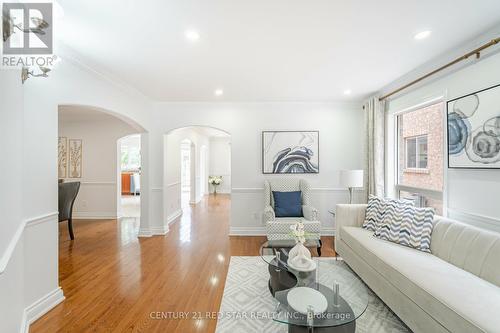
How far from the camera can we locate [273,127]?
438 cm

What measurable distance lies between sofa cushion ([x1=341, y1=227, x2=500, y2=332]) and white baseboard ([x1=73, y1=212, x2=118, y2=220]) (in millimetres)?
5725

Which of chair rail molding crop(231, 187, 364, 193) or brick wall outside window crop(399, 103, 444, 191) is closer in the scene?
brick wall outside window crop(399, 103, 444, 191)

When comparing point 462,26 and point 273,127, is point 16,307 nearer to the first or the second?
point 273,127

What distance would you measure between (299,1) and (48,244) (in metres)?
3.22

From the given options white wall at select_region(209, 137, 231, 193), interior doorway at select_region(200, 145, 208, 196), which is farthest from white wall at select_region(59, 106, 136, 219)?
white wall at select_region(209, 137, 231, 193)

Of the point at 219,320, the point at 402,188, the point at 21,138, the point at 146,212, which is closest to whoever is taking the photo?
the point at 21,138

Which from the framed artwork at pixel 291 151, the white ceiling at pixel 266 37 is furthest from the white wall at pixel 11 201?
the framed artwork at pixel 291 151

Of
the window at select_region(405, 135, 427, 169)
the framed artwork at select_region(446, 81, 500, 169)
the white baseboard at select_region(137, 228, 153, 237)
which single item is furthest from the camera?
the white baseboard at select_region(137, 228, 153, 237)

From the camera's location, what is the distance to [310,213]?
141 inches

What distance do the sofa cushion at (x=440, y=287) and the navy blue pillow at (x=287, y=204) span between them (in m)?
1.54

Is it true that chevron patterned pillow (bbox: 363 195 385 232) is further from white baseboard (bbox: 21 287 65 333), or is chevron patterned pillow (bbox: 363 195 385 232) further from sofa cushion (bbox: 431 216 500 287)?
white baseboard (bbox: 21 287 65 333)

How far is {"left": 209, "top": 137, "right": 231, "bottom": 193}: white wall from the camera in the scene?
9.79 meters

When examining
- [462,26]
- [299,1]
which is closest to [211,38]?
[299,1]

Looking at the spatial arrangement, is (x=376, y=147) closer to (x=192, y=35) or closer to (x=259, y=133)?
(x=259, y=133)
